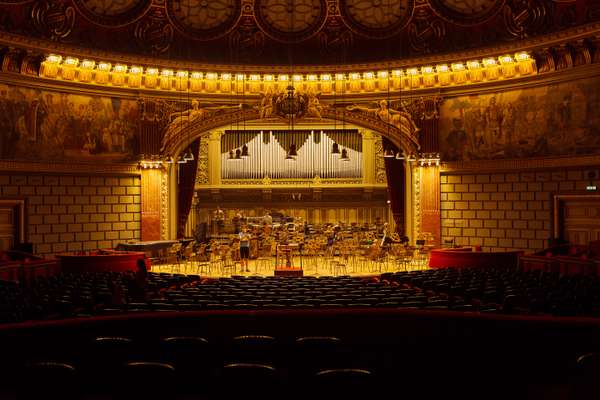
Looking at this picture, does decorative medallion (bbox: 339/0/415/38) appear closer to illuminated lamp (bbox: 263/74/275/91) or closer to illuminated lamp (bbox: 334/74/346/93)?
illuminated lamp (bbox: 334/74/346/93)

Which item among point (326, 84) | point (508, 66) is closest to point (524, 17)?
point (508, 66)

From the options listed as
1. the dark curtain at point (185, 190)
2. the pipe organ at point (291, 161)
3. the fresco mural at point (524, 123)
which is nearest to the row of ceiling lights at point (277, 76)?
the fresco mural at point (524, 123)

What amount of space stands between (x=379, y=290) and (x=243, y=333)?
4.46 m

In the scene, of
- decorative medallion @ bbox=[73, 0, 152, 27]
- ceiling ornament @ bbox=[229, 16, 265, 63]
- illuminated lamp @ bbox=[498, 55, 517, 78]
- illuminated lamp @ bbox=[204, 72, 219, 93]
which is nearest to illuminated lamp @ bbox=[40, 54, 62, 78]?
decorative medallion @ bbox=[73, 0, 152, 27]

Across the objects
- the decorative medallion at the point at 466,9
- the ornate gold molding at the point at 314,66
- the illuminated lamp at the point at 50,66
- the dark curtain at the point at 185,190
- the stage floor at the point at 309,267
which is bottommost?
the stage floor at the point at 309,267

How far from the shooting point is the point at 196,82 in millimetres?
22578

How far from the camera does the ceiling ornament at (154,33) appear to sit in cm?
2127

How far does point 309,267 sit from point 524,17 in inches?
452

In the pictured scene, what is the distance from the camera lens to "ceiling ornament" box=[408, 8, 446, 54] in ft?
69.9

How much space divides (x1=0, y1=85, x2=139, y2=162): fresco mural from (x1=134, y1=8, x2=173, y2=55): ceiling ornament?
2247 millimetres

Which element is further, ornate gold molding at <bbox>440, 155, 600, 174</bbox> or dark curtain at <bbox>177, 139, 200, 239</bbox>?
dark curtain at <bbox>177, 139, 200, 239</bbox>

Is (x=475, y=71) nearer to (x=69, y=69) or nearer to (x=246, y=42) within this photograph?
(x=246, y=42)

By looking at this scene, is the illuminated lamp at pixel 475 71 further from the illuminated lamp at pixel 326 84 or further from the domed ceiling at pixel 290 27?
the illuminated lamp at pixel 326 84

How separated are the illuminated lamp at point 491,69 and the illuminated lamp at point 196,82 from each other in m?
11.0
